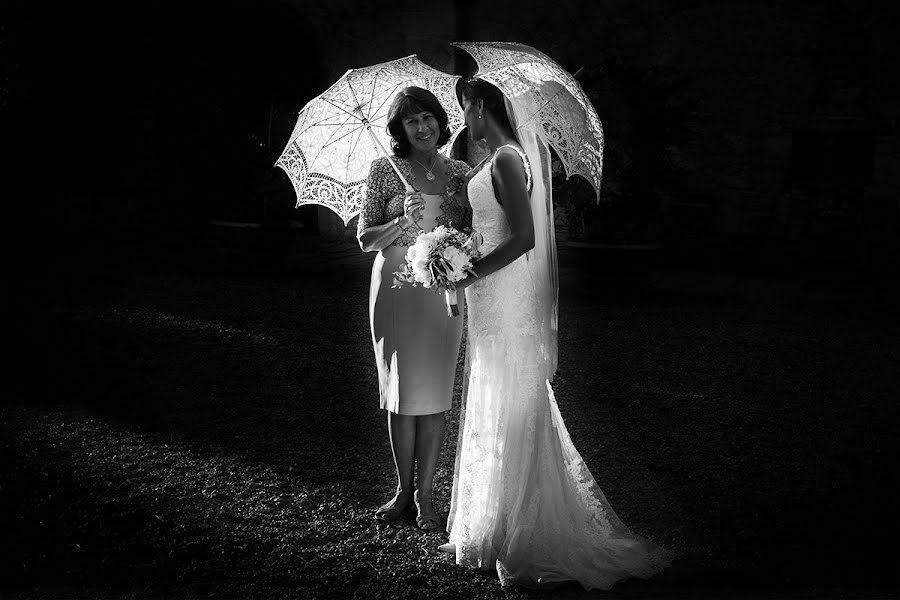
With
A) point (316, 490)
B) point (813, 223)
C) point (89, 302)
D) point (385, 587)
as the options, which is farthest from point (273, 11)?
point (385, 587)

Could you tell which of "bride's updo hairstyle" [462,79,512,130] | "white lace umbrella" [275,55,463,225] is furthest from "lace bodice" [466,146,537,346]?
"white lace umbrella" [275,55,463,225]

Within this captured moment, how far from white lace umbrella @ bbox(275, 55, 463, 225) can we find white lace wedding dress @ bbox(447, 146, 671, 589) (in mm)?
937

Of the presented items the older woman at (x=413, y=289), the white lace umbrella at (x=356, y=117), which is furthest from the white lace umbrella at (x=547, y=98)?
the white lace umbrella at (x=356, y=117)

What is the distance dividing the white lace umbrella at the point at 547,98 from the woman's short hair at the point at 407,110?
23 centimetres

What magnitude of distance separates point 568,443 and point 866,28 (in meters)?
10.4

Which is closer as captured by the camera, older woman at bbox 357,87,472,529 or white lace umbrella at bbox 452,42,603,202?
white lace umbrella at bbox 452,42,603,202

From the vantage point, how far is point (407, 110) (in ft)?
11.7

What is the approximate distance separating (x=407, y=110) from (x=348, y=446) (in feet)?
6.52

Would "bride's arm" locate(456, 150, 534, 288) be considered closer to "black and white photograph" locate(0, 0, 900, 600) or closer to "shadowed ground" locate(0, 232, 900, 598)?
"black and white photograph" locate(0, 0, 900, 600)

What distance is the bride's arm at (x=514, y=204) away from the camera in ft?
10.5

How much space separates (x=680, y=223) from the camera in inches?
493

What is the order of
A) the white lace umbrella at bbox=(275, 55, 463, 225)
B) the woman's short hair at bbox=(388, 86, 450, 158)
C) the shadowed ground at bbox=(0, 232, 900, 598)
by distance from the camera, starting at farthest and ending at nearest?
1. the white lace umbrella at bbox=(275, 55, 463, 225)
2. the woman's short hair at bbox=(388, 86, 450, 158)
3. the shadowed ground at bbox=(0, 232, 900, 598)

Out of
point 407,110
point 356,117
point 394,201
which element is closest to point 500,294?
point 394,201

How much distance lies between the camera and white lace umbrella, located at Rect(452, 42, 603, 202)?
3.35 meters
